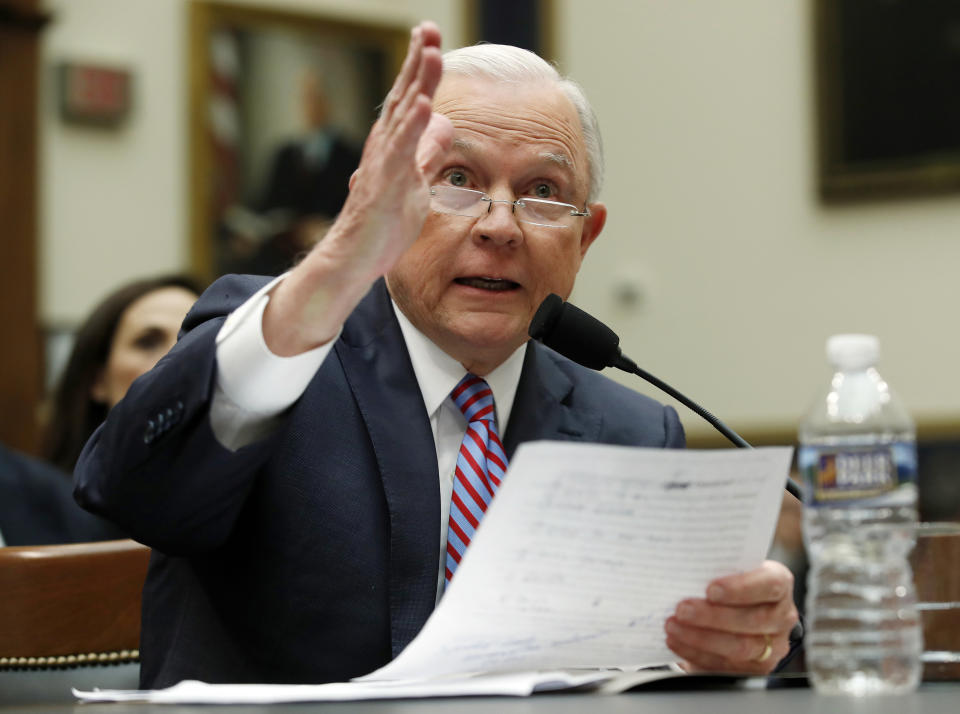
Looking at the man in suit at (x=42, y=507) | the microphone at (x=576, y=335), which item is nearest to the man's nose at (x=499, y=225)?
the microphone at (x=576, y=335)

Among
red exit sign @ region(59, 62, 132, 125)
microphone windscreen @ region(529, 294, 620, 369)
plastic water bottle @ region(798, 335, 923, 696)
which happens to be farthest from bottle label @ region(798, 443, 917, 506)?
red exit sign @ region(59, 62, 132, 125)

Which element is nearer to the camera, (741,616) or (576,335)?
(741,616)

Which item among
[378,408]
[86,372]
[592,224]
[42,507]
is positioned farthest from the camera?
[86,372]

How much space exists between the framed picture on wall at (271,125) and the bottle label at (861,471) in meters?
4.97

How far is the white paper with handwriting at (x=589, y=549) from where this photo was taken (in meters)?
1.34

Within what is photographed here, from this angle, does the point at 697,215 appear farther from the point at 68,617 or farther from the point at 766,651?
the point at 766,651

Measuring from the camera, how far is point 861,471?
1306mm

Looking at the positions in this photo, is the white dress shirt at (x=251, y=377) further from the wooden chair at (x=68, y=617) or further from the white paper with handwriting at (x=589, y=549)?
the wooden chair at (x=68, y=617)

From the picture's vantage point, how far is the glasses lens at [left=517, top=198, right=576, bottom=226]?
2148 mm

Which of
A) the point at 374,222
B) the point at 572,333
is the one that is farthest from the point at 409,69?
the point at 572,333

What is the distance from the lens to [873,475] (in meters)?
1.30

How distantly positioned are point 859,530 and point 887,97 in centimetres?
473

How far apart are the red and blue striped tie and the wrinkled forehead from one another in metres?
0.38

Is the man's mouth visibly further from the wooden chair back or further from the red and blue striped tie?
the wooden chair back
